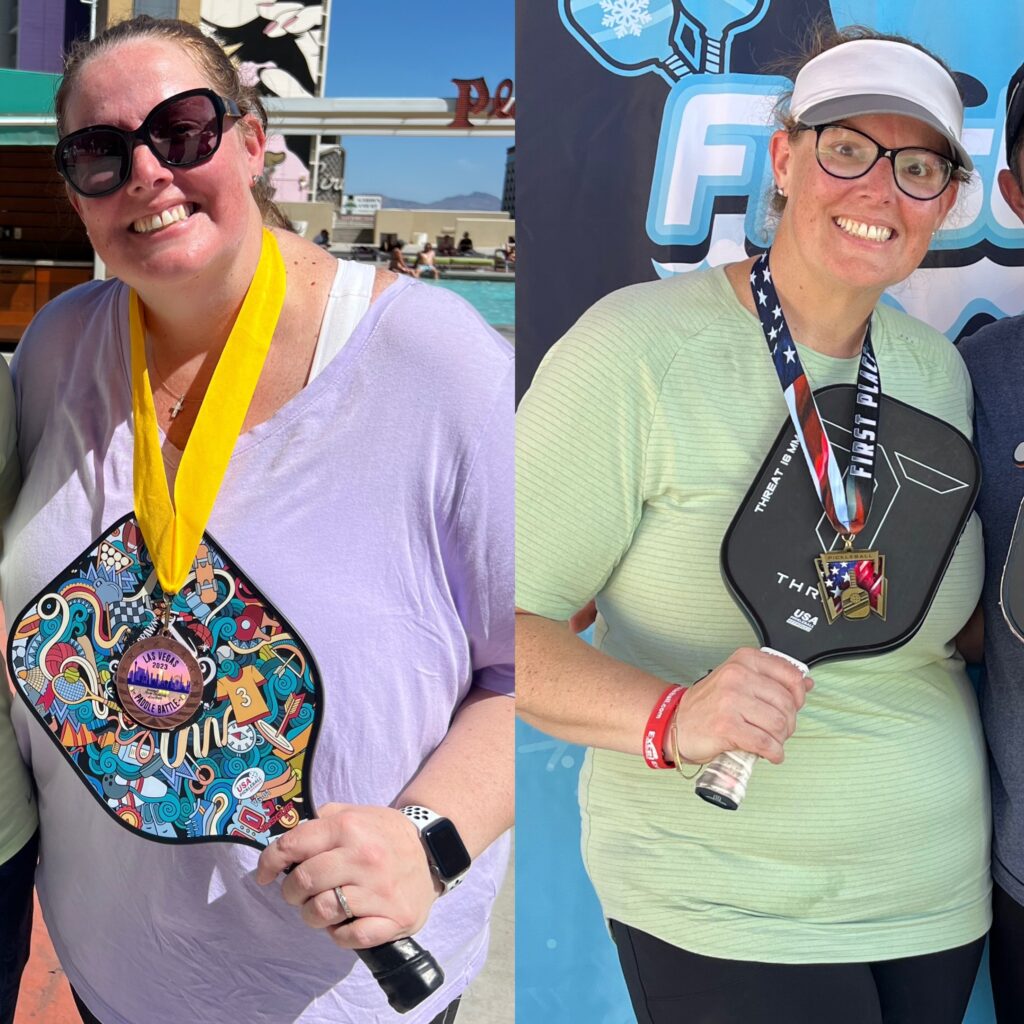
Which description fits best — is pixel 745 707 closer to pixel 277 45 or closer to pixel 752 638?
pixel 752 638

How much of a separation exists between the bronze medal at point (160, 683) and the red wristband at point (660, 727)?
45 cm

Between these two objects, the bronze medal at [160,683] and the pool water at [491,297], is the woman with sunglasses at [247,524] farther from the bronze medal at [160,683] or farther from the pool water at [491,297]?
the pool water at [491,297]

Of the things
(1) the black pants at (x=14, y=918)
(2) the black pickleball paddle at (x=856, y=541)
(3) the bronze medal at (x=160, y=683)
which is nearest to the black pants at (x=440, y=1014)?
(1) the black pants at (x=14, y=918)

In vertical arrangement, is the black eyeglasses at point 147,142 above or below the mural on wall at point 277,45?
below

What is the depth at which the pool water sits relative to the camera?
1139mm

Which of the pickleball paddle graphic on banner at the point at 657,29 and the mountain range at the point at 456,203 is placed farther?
the pickleball paddle graphic on banner at the point at 657,29

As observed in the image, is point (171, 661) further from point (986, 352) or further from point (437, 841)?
point (986, 352)

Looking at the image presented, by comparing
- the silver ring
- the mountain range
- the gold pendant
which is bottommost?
the silver ring

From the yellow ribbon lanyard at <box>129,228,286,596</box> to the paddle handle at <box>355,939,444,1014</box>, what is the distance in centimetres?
36

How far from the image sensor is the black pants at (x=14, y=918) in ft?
3.95

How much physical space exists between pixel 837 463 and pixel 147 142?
2.41 feet

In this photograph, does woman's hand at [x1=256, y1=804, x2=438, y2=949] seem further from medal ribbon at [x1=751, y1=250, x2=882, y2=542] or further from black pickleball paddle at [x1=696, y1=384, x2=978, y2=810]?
medal ribbon at [x1=751, y1=250, x2=882, y2=542]

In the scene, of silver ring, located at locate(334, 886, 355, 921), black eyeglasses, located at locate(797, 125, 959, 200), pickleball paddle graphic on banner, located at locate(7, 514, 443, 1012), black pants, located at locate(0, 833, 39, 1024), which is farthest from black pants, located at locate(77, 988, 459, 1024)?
black eyeglasses, located at locate(797, 125, 959, 200)

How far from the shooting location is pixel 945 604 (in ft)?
4.03
